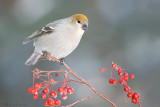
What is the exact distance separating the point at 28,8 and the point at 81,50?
0.84 m

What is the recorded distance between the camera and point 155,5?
8.58 feet

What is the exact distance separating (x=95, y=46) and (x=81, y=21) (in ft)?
3.06

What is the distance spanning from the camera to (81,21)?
5.70 ft

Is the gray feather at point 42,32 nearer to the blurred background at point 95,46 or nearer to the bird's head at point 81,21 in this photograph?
the bird's head at point 81,21

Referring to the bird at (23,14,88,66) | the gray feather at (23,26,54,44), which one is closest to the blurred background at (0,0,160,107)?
the gray feather at (23,26,54,44)

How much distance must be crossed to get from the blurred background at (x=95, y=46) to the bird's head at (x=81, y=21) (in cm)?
68

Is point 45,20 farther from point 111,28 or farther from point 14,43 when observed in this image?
point 111,28

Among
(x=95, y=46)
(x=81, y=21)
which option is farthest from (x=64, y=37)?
(x=95, y=46)

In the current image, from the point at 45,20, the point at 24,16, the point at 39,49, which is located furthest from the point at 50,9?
the point at 39,49

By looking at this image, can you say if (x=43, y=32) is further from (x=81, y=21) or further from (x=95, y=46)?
(x=95, y=46)

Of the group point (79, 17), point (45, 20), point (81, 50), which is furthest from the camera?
point (81, 50)

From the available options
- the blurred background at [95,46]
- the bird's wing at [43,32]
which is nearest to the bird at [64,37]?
the bird's wing at [43,32]

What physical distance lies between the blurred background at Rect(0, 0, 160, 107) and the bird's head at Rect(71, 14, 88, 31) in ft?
2.23

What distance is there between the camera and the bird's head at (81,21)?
1714 millimetres
